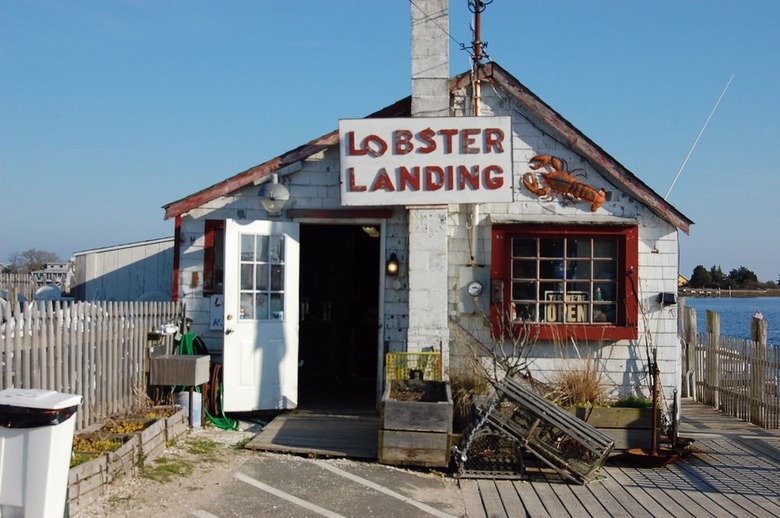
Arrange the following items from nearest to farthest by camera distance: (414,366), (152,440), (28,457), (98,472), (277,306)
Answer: (28,457), (98,472), (152,440), (414,366), (277,306)

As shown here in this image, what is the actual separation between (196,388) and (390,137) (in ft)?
12.7

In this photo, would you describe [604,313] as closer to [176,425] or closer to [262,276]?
[262,276]

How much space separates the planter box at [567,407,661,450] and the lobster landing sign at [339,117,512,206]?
9.33ft

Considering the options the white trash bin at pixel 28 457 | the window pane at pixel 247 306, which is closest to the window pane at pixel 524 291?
the window pane at pixel 247 306

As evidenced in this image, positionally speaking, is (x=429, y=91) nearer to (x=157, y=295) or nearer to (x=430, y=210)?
(x=430, y=210)

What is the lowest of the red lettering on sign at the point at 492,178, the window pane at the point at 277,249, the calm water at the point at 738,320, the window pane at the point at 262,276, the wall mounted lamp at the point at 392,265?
the calm water at the point at 738,320

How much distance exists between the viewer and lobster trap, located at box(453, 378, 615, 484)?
8172mm

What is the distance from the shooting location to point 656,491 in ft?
26.3

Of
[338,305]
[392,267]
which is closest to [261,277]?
[392,267]

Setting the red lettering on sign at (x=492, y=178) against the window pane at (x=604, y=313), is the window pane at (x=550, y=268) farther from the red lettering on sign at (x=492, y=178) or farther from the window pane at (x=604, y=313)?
the red lettering on sign at (x=492, y=178)

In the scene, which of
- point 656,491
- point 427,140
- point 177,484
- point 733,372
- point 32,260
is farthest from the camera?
point 32,260

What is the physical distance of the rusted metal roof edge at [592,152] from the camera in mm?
10375

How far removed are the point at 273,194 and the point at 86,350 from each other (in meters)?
3.30

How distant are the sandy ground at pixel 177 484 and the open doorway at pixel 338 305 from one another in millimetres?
5566
